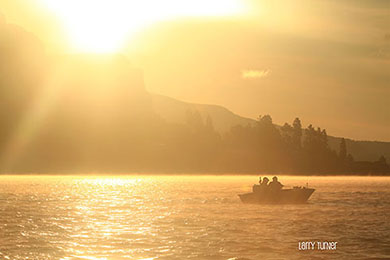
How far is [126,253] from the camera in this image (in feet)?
142

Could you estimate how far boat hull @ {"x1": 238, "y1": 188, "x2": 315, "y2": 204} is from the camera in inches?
3537

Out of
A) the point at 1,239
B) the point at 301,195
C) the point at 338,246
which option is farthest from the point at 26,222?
the point at 301,195

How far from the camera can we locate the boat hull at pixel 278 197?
295 feet
